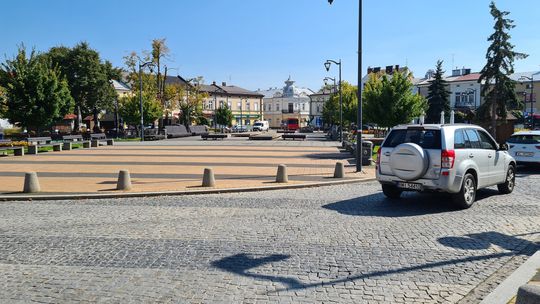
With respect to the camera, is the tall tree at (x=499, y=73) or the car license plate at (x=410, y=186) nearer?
the car license plate at (x=410, y=186)

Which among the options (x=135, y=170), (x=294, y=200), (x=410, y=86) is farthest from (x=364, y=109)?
(x=294, y=200)

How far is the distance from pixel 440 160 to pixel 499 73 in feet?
89.2

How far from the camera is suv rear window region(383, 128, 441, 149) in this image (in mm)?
9148

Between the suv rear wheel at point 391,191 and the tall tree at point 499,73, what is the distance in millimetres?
23917

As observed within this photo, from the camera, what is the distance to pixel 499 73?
3186cm

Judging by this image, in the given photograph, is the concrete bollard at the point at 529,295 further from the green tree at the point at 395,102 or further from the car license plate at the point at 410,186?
the green tree at the point at 395,102

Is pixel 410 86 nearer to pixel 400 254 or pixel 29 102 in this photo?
pixel 400 254

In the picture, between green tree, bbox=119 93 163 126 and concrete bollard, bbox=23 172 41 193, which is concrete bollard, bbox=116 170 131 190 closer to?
concrete bollard, bbox=23 172 41 193

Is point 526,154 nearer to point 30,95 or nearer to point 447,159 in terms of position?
point 447,159

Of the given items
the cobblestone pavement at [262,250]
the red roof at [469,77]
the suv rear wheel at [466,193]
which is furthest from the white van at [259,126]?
the suv rear wheel at [466,193]

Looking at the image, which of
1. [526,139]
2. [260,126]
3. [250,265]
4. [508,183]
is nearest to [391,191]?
[508,183]

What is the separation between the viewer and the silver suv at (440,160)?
896 cm

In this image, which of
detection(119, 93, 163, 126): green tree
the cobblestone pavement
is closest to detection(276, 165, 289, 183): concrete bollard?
the cobblestone pavement

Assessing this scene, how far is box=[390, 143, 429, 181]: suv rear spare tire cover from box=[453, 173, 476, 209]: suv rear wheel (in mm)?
894
